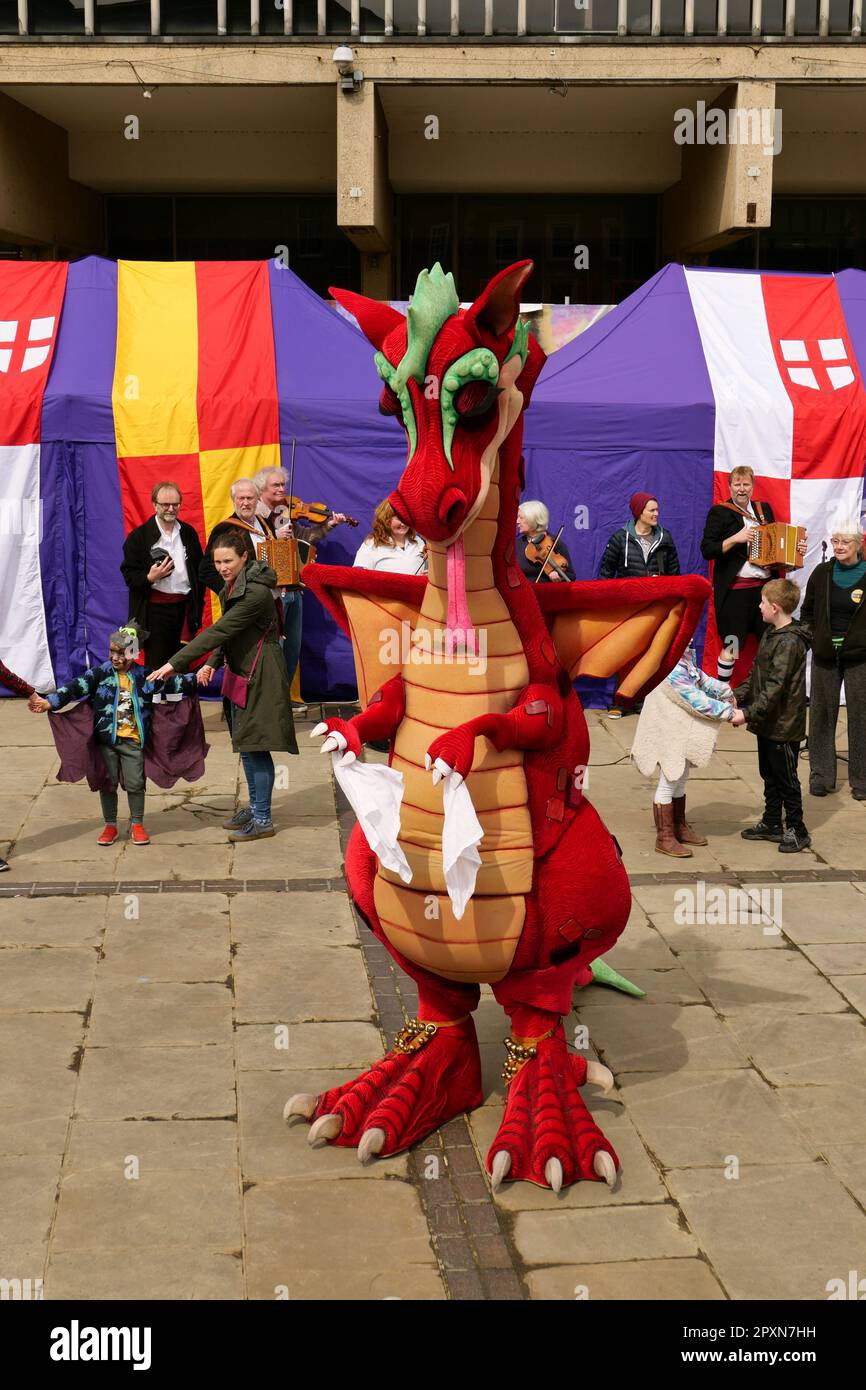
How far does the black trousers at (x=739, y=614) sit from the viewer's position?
11.2 m

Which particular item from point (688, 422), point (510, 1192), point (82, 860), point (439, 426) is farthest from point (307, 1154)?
point (688, 422)

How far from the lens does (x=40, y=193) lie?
17.7 meters

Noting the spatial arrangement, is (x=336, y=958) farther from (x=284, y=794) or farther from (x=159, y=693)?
(x=284, y=794)

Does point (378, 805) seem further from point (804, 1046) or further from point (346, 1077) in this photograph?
point (804, 1046)

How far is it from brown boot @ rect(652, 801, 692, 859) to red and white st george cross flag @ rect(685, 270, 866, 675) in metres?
3.78

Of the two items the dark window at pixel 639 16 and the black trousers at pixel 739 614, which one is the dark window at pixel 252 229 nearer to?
the dark window at pixel 639 16

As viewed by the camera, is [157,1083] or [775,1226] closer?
[775,1226]

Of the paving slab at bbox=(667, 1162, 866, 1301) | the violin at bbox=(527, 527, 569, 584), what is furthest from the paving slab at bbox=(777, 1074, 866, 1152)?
the violin at bbox=(527, 527, 569, 584)

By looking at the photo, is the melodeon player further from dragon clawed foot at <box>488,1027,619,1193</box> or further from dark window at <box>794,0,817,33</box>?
dark window at <box>794,0,817,33</box>

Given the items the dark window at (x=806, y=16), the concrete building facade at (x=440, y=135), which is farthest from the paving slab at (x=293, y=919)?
the dark window at (x=806, y=16)

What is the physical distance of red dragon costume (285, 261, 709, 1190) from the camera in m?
4.63

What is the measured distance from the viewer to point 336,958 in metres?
6.89

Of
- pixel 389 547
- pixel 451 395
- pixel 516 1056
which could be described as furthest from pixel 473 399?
pixel 389 547

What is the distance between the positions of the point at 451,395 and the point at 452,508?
35cm
